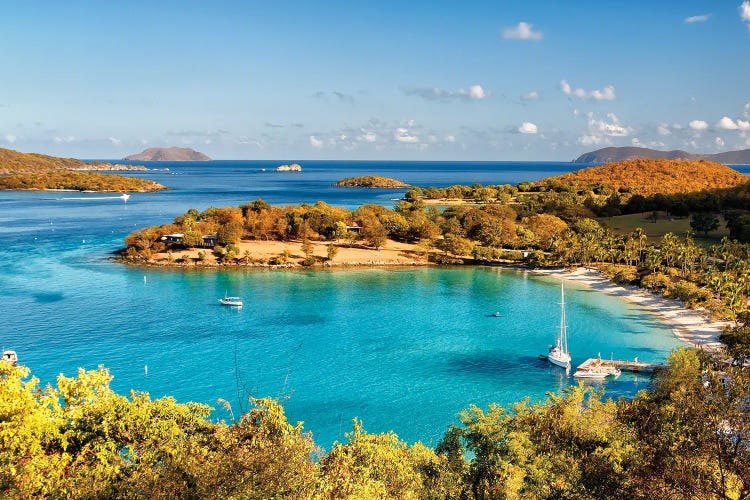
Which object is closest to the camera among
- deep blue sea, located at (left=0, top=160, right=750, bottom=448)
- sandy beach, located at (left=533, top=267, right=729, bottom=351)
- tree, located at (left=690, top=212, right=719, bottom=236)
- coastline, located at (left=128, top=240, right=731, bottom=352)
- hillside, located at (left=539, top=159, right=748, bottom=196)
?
deep blue sea, located at (left=0, top=160, right=750, bottom=448)

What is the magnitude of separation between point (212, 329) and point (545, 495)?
137ft

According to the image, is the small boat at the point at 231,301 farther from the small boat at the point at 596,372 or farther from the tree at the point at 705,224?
the tree at the point at 705,224

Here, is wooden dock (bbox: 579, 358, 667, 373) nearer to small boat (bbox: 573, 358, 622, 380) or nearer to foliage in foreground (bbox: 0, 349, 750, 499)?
small boat (bbox: 573, 358, 622, 380)

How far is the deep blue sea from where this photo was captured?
128ft

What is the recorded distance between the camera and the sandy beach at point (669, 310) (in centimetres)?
5062

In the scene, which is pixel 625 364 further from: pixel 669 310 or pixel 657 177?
pixel 657 177

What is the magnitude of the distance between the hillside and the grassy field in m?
29.9

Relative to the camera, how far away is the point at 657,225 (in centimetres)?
11156

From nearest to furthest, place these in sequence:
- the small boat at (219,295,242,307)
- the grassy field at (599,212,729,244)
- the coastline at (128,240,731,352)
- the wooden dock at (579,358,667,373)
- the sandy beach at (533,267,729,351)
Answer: the wooden dock at (579,358,667,373)
the sandy beach at (533,267,729,351)
the coastline at (128,240,731,352)
the small boat at (219,295,242,307)
the grassy field at (599,212,729,244)

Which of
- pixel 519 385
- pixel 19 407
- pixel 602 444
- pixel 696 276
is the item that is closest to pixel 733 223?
pixel 696 276

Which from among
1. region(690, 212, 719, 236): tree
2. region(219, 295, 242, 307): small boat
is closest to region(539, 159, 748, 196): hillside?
region(690, 212, 719, 236): tree

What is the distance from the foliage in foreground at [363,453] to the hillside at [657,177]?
145 metres

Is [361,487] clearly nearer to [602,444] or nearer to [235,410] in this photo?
[602,444]

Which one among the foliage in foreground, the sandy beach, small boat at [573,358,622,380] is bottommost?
small boat at [573,358,622,380]
